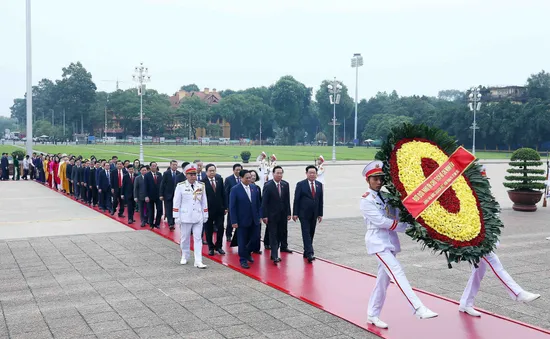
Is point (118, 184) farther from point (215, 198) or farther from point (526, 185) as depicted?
point (526, 185)

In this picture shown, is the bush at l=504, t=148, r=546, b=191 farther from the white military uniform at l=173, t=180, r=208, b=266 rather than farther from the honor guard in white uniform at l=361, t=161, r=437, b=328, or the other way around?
the honor guard in white uniform at l=361, t=161, r=437, b=328

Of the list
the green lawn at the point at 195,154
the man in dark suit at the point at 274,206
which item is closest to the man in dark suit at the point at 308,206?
the man in dark suit at the point at 274,206

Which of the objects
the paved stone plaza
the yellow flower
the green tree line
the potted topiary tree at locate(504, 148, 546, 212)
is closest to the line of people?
the paved stone plaza

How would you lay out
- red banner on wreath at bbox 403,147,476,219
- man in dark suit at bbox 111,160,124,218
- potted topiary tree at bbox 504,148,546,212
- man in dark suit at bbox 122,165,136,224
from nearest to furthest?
red banner on wreath at bbox 403,147,476,219 → man in dark suit at bbox 122,165,136,224 → man in dark suit at bbox 111,160,124,218 → potted topiary tree at bbox 504,148,546,212

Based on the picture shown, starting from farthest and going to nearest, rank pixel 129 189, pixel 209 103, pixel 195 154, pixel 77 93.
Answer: pixel 209 103 < pixel 77 93 < pixel 195 154 < pixel 129 189

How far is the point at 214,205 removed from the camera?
9.97 m

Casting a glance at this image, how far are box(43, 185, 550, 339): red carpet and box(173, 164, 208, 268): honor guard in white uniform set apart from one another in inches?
26.9

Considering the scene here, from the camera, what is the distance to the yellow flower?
545 cm

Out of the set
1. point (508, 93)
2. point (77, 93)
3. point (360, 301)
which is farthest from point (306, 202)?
point (77, 93)

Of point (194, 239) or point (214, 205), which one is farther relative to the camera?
point (214, 205)

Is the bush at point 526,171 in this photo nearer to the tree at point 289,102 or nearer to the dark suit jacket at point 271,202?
the dark suit jacket at point 271,202

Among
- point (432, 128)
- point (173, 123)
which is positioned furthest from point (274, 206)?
point (173, 123)

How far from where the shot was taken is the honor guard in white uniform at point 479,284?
5809 mm

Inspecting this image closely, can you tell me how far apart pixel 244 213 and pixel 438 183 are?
14.3ft
